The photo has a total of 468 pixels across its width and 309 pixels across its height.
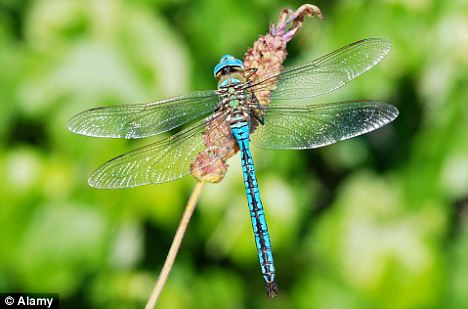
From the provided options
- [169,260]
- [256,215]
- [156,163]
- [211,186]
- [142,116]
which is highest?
[211,186]

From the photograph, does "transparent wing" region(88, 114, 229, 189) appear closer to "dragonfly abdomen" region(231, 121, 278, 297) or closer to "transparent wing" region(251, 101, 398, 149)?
"dragonfly abdomen" region(231, 121, 278, 297)

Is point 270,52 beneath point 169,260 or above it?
above

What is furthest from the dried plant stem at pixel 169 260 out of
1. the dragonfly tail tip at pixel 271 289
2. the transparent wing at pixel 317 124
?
the transparent wing at pixel 317 124

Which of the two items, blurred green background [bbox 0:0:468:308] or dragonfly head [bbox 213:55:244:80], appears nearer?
dragonfly head [bbox 213:55:244:80]

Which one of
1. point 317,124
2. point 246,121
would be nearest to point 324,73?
point 317,124

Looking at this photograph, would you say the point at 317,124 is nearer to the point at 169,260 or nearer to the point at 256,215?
the point at 256,215

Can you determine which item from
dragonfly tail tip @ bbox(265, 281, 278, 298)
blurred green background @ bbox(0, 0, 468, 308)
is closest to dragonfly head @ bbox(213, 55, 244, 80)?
dragonfly tail tip @ bbox(265, 281, 278, 298)
